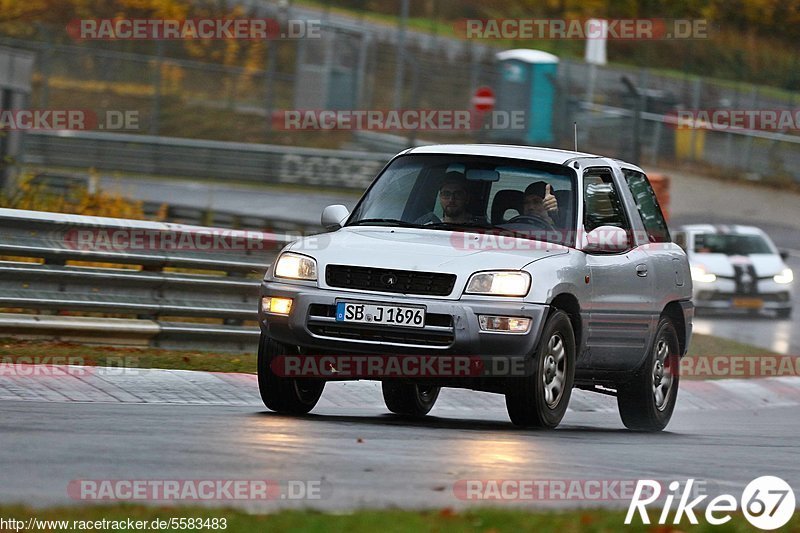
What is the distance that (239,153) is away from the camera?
41.0 metres

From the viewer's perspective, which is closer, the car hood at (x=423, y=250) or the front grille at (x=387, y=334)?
the front grille at (x=387, y=334)

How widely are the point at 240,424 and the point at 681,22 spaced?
5187cm

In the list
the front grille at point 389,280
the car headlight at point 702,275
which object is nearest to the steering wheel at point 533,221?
the front grille at point 389,280

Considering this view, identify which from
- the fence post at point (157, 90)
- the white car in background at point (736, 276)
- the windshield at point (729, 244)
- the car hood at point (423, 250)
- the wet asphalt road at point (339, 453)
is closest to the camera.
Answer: the wet asphalt road at point (339, 453)

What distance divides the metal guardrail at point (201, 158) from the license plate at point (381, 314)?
3051 centimetres

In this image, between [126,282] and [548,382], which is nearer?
[548,382]

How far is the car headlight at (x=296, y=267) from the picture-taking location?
9523 millimetres

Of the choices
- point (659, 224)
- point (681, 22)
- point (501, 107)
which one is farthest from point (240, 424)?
point (681, 22)

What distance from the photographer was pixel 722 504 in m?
7.05

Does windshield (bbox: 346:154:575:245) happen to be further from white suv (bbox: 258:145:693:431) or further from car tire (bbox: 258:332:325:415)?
car tire (bbox: 258:332:325:415)

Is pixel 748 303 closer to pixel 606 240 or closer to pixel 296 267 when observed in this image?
pixel 606 240

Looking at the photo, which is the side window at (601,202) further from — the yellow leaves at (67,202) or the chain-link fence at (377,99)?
the chain-link fence at (377,99)

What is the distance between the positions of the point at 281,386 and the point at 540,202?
2052mm

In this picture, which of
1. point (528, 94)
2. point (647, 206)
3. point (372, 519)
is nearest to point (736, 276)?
point (647, 206)
